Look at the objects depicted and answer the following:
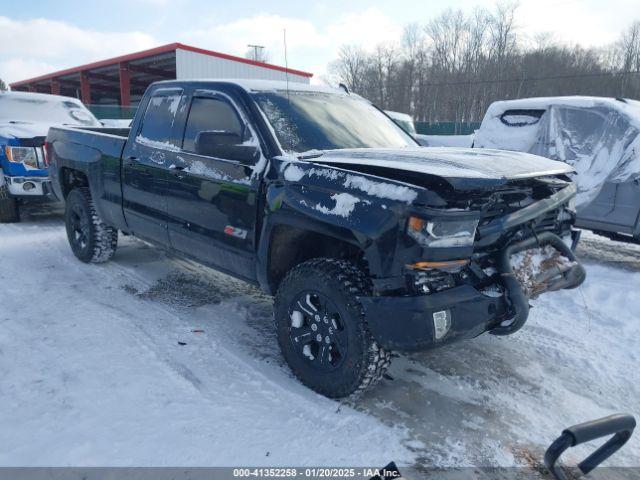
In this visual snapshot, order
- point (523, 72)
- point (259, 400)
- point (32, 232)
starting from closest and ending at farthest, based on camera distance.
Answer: point (259, 400) < point (32, 232) < point (523, 72)

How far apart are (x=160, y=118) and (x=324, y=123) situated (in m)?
1.58

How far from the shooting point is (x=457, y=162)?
272 cm

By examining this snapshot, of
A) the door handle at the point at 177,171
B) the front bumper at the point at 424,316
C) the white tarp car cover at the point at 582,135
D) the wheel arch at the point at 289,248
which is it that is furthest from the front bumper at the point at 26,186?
the white tarp car cover at the point at 582,135

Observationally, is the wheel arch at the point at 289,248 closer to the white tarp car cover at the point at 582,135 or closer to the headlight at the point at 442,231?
the headlight at the point at 442,231

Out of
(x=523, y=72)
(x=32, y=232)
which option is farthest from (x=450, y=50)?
(x=32, y=232)

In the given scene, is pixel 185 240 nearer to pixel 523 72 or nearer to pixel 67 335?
pixel 67 335

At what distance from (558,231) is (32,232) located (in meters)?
6.61

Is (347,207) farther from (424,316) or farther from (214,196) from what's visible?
(214,196)

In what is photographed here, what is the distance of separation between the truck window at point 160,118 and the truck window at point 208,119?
0.19 metres

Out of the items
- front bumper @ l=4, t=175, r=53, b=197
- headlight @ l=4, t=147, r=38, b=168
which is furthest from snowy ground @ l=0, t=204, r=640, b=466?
headlight @ l=4, t=147, r=38, b=168

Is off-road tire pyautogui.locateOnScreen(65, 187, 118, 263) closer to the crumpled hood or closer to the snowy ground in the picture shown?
the snowy ground

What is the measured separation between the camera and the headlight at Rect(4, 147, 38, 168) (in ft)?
22.4

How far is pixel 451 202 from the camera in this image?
2455 mm

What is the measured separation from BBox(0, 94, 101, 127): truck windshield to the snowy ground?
4.83 metres
